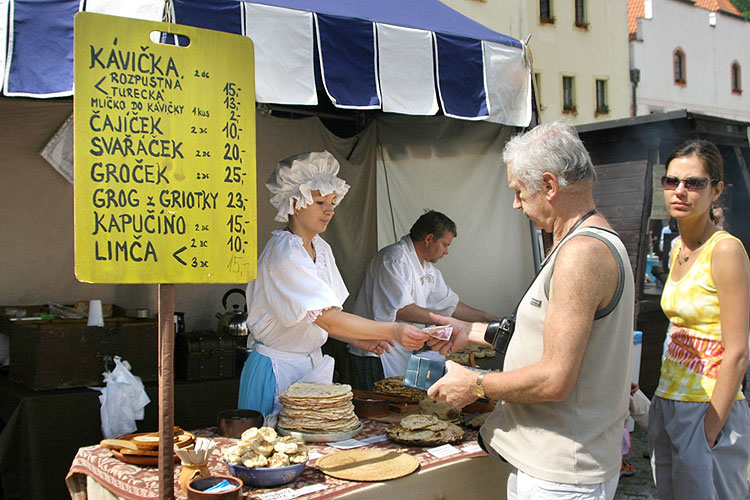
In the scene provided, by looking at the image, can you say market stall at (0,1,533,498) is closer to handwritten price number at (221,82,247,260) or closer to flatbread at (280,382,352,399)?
handwritten price number at (221,82,247,260)

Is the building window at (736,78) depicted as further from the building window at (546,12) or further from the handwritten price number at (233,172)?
the handwritten price number at (233,172)

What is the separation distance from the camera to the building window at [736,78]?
2881cm

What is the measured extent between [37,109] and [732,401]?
4.08 m

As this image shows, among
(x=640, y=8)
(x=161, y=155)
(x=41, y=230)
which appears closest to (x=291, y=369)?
(x=161, y=155)

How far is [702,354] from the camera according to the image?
2.42 metres

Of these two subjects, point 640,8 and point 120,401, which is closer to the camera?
point 120,401

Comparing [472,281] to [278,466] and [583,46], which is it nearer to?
[278,466]

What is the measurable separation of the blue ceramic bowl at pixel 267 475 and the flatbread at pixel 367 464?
133mm

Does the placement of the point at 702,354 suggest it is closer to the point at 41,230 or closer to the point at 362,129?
the point at 362,129

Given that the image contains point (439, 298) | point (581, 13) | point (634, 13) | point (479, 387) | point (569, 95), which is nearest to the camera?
point (479, 387)

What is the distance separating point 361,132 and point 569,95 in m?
18.7

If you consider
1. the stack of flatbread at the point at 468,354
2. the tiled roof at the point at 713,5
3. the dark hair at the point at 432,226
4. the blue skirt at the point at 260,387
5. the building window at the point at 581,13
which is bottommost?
the stack of flatbread at the point at 468,354

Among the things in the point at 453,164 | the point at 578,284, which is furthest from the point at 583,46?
the point at 578,284

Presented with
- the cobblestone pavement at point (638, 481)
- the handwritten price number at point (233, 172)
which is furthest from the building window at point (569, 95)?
the handwritten price number at point (233, 172)
